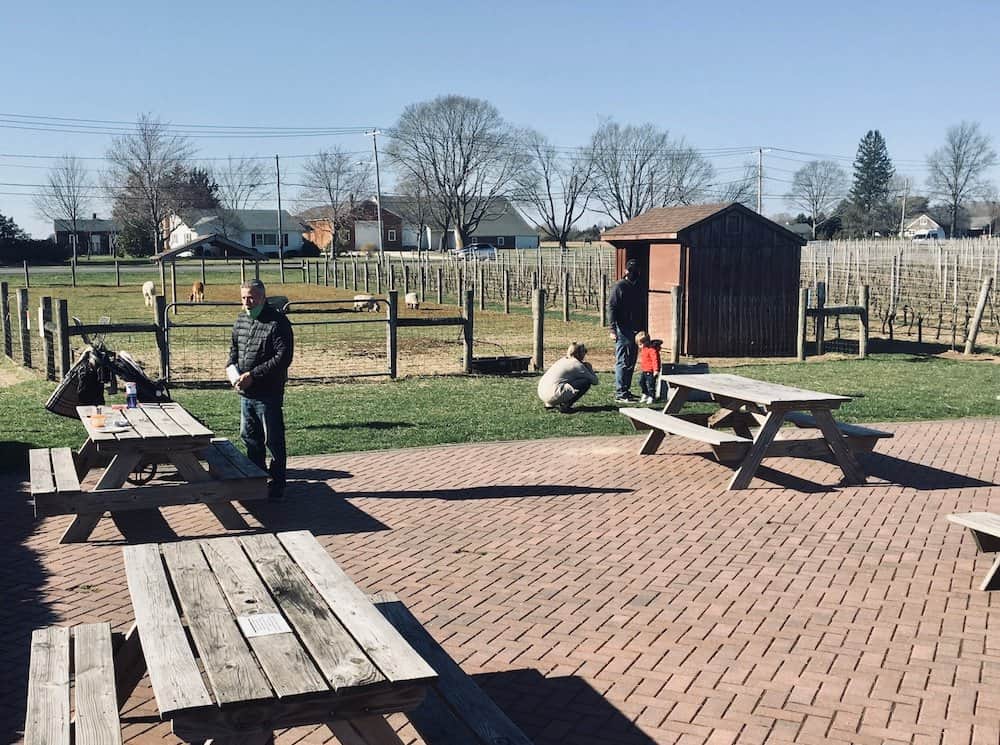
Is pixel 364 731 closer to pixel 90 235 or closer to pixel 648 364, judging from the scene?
pixel 648 364

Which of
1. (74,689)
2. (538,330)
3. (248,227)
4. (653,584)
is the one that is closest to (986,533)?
(653,584)

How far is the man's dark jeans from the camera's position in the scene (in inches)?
322

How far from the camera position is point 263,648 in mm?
3197

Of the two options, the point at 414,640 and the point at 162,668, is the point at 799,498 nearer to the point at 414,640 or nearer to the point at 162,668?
the point at 414,640

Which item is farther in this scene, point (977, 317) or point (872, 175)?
point (872, 175)

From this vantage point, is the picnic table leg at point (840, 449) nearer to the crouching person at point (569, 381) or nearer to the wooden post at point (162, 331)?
the crouching person at point (569, 381)

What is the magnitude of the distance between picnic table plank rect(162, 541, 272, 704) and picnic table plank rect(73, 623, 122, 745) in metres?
0.39

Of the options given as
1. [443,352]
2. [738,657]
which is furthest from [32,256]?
[738,657]

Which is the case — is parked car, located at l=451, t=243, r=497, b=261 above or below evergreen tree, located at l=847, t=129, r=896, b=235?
below

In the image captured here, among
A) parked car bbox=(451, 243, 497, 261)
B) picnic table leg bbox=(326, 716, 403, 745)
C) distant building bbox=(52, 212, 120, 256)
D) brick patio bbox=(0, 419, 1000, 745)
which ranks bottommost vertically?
brick patio bbox=(0, 419, 1000, 745)

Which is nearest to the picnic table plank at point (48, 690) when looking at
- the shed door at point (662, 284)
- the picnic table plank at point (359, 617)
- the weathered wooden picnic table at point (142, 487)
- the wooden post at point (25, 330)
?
the picnic table plank at point (359, 617)

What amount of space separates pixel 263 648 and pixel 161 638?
0.35 m

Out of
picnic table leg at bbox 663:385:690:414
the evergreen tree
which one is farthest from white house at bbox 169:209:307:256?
picnic table leg at bbox 663:385:690:414

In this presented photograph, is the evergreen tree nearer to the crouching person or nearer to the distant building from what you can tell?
the distant building
